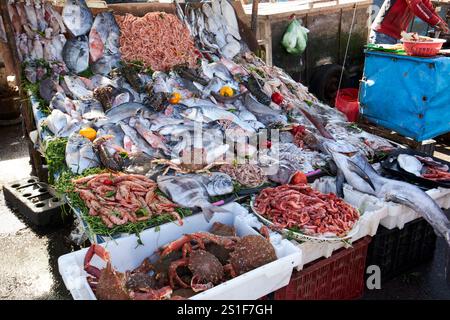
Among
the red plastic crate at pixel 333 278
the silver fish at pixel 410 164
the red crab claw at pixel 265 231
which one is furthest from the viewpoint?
the silver fish at pixel 410 164

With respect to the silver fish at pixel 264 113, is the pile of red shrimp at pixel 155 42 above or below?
above

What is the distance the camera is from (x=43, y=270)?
426 cm

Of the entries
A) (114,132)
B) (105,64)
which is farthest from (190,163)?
(105,64)

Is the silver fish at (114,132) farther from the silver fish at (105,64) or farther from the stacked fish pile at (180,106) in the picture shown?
the silver fish at (105,64)

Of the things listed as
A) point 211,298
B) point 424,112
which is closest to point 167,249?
point 211,298

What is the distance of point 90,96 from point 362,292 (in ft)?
12.7

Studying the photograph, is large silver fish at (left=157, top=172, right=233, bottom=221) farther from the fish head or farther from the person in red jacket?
the person in red jacket

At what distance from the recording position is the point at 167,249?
9.50ft

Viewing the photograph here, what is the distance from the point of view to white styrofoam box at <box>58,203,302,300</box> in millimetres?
2467

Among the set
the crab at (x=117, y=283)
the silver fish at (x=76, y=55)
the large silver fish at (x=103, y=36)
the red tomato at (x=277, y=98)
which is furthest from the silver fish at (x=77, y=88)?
the crab at (x=117, y=283)

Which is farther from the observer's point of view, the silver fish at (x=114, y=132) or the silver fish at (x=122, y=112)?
the silver fish at (x=122, y=112)

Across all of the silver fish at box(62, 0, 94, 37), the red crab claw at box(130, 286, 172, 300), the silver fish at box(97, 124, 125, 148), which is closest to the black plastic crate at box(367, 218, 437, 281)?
the red crab claw at box(130, 286, 172, 300)

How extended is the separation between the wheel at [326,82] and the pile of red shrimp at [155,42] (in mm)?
3502

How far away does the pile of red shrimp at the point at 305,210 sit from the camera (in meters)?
3.17
